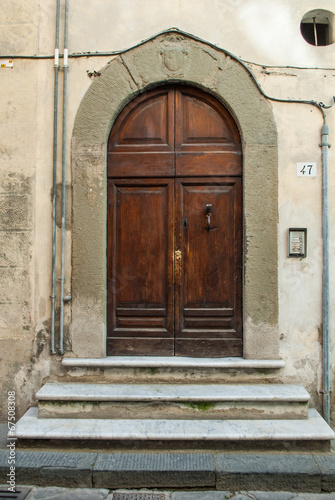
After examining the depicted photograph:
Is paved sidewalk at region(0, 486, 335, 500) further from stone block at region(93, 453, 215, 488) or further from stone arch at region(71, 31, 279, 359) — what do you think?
stone arch at region(71, 31, 279, 359)

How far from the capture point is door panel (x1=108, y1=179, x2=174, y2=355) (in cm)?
392

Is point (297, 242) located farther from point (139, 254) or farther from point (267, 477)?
point (267, 477)

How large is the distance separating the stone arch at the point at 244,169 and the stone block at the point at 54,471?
958 millimetres

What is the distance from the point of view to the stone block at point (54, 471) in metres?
3.03

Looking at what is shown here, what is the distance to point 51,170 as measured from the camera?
389 centimetres

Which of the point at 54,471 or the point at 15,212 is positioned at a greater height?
the point at 15,212

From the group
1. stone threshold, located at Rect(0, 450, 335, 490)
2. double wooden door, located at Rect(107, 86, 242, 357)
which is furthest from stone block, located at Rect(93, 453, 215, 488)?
double wooden door, located at Rect(107, 86, 242, 357)

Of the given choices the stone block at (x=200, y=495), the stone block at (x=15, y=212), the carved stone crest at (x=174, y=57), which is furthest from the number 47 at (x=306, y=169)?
the stone block at (x=200, y=495)

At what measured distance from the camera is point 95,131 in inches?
152

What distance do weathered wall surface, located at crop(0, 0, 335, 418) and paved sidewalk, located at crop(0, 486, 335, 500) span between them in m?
1.04

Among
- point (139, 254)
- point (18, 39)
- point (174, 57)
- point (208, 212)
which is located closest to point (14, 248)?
point (139, 254)

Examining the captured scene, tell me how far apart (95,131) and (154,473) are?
119 inches

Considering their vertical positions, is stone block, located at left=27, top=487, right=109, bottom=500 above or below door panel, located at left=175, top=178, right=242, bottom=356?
below

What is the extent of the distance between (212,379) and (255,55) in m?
3.14
